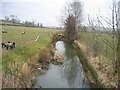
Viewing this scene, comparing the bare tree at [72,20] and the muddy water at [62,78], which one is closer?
the muddy water at [62,78]

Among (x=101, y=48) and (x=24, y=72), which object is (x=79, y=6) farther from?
(x=24, y=72)

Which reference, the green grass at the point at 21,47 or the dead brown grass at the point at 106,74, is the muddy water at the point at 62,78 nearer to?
the dead brown grass at the point at 106,74

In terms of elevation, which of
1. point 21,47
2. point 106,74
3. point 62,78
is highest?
point 21,47

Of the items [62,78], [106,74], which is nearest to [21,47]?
[62,78]

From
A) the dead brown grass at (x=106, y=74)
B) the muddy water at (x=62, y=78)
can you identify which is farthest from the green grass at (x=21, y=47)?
the dead brown grass at (x=106, y=74)

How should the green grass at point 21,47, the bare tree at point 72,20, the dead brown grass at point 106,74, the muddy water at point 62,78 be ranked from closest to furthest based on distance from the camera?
the dead brown grass at point 106,74
the muddy water at point 62,78
the green grass at point 21,47
the bare tree at point 72,20

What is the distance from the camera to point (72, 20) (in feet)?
94.3

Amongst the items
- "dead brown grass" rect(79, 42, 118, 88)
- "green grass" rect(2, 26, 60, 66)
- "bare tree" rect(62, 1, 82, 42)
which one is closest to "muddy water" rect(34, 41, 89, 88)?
"dead brown grass" rect(79, 42, 118, 88)

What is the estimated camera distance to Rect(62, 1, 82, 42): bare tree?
93.9 feet

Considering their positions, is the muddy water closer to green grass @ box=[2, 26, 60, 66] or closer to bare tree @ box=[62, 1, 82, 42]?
green grass @ box=[2, 26, 60, 66]

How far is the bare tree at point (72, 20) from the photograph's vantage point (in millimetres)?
28606

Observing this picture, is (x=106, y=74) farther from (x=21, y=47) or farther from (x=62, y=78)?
(x=21, y=47)

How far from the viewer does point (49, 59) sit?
45.9ft

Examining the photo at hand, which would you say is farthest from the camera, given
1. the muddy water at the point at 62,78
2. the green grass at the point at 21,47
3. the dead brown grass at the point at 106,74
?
the green grass at the point at 21,47
